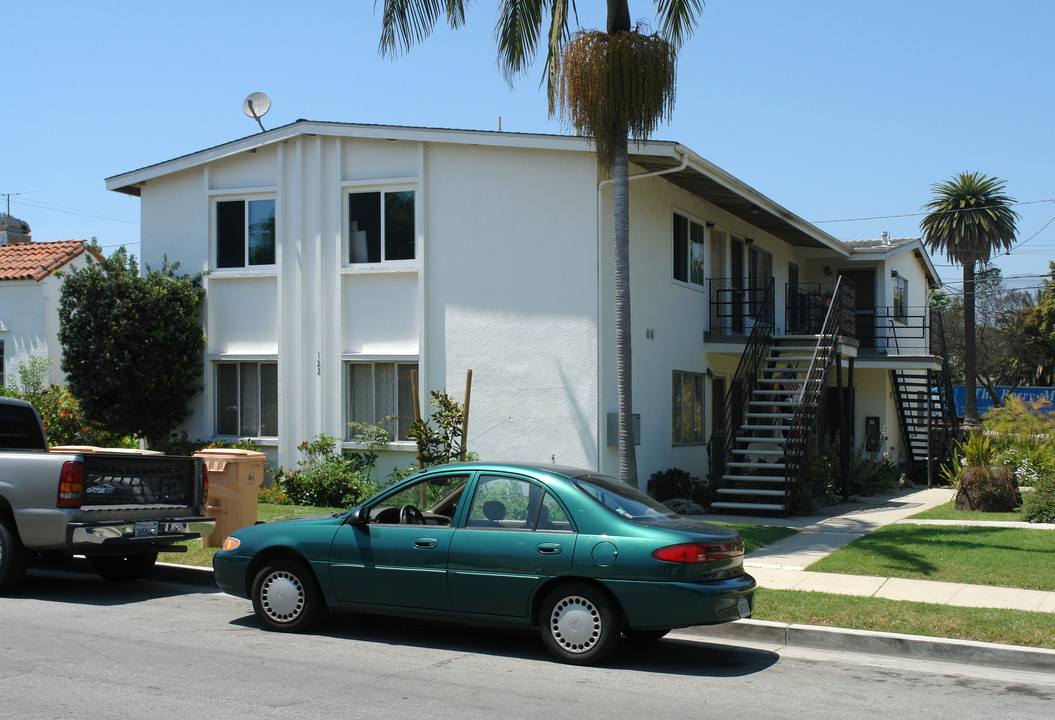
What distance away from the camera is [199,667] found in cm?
692

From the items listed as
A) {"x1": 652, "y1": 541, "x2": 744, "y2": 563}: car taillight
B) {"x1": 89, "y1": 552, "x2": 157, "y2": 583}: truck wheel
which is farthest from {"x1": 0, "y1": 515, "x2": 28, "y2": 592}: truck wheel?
{"x1": 652, "y1": 541, "x2": 744, "y2": 563}: car taillight

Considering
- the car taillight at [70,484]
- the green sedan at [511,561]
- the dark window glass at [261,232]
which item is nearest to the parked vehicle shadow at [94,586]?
the car taillight at [70,484]

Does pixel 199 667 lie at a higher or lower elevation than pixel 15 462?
lower

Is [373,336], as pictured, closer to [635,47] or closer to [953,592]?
[635,47]

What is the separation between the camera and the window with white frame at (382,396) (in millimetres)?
16750

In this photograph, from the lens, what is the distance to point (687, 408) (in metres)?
18.7

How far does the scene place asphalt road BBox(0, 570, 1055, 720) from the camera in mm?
6047

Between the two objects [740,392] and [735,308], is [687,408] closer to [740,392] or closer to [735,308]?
[740,392]

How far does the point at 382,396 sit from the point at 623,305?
5.36 m

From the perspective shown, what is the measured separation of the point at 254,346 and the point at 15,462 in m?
8.50

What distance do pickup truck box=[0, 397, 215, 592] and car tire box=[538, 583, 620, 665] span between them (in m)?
4.52

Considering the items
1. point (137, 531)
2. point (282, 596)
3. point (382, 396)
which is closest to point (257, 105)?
point (382, 396)

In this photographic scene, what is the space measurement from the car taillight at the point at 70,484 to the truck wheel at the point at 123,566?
1460 millimetres

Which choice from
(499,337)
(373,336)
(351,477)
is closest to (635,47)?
(499,337)
